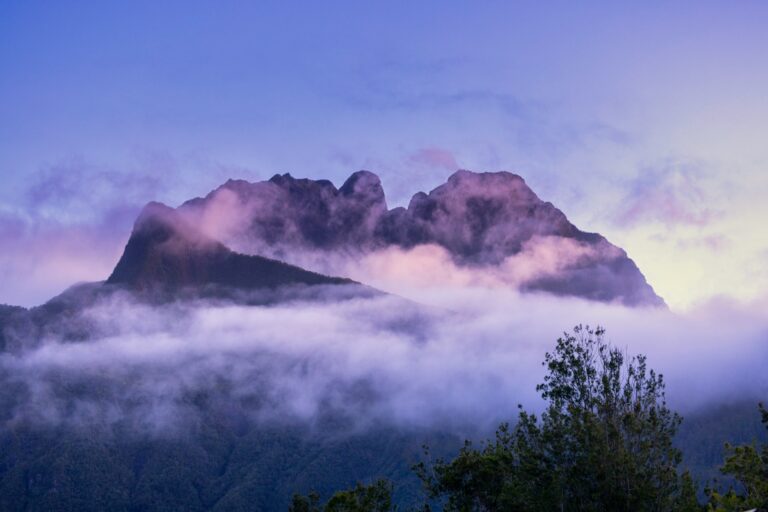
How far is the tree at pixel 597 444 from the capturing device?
41.8m

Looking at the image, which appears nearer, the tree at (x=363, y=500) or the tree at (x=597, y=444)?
the tree at (x=597, y=444)

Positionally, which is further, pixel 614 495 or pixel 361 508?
pixel 361 508

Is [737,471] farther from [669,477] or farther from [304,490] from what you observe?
[304,490]

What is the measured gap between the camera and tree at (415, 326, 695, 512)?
1644 inches

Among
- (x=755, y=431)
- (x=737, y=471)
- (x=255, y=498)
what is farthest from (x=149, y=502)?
(x=737, y=471)

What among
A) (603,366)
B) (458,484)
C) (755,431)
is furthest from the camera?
(755,431)

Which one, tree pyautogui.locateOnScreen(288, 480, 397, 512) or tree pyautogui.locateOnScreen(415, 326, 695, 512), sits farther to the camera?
tree pyautogui.locateOnScreen(288, 480, 397, 512)

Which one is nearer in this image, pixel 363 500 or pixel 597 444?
pixel 597 444

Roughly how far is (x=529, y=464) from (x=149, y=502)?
17318 centimetres

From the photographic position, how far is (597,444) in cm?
4234

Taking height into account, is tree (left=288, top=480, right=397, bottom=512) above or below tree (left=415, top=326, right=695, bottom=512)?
below

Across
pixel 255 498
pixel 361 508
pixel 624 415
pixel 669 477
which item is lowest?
pixel 255 498

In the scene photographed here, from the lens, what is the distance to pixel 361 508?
59719 mm

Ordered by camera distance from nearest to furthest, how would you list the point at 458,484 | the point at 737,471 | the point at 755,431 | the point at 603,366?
the point at 603,366, the point at 737,471, the point at 458,484, the point at 755,431
